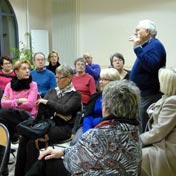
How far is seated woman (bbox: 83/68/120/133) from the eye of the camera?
110 inches

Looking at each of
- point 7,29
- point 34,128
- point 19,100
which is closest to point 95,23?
point 7,29

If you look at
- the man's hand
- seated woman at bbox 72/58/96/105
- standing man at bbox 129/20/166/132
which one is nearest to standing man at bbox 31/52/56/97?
seated woman at bbox 72/58/96/105

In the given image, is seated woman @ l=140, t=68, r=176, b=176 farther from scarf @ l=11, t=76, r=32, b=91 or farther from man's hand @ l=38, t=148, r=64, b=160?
scarf @ l=11, t=76, r=32, b=91

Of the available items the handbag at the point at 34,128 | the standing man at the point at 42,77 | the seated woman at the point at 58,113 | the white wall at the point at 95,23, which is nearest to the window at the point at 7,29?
the white wall at the point at 95,23

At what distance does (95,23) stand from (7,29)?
2.14 meters

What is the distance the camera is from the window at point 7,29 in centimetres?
668

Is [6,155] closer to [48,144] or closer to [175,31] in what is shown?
[48,144]

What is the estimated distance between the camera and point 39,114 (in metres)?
2.94

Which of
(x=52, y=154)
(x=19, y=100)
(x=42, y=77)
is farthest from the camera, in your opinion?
(x=42, y=77)

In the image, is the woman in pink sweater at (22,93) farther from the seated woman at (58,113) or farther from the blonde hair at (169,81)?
the blonde hair at (169,81)

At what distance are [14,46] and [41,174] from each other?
18.1 ft

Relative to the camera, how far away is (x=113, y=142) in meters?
1.46

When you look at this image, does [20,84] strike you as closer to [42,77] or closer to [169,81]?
[42,77]

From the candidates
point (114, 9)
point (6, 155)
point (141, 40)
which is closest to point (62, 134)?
point (6, 155)
